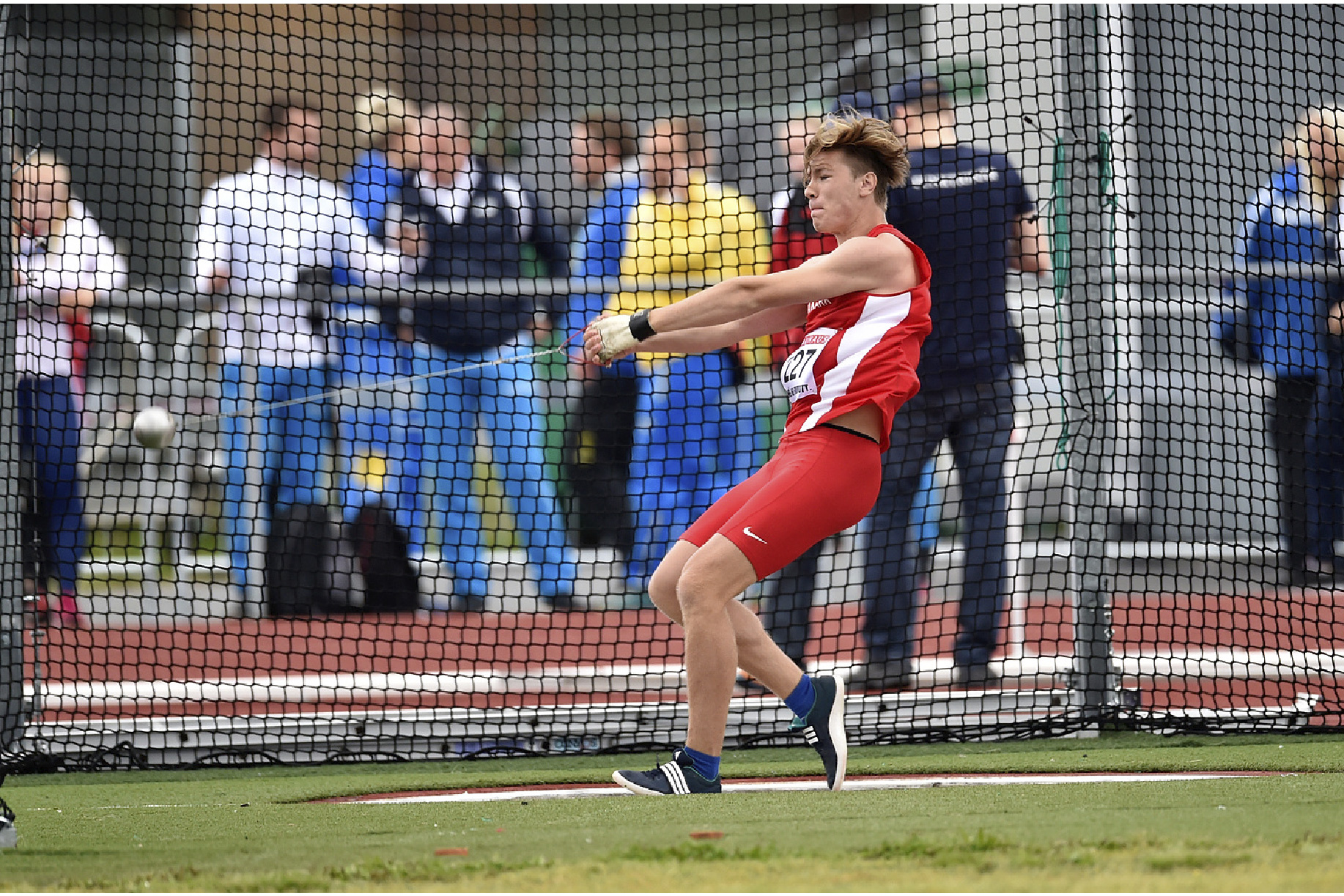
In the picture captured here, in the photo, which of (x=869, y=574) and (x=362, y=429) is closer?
(x=869, y=574)

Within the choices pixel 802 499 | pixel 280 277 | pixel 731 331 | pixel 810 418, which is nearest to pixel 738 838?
pixel 802 499

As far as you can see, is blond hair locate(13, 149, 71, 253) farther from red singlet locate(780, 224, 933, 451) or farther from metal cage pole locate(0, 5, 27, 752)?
red singlet locate(780, 224, 933, 451)

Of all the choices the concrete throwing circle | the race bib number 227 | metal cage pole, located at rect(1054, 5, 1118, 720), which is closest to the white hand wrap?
the race bib number 227

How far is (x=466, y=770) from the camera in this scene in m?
5.25

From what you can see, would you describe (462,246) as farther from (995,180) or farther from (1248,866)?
(1248,866)

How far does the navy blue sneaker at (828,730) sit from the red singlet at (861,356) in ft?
2.25

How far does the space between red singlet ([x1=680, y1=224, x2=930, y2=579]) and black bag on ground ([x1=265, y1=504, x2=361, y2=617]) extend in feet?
12.4

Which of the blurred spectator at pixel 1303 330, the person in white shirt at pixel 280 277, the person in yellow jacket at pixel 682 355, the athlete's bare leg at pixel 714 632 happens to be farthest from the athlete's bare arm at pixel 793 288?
the person in white shirt at pixel 280 277

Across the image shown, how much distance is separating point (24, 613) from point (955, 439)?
3.50 metres

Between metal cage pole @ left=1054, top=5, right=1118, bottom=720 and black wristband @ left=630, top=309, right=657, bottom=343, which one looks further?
metal cage pole @ left=1054, top=5, right=1118, bottom=720

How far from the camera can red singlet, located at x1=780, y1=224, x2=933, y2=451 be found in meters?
4.14

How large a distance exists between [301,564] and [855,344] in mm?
4485

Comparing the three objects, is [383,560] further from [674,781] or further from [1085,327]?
[674,781]

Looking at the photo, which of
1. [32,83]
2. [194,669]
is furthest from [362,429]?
[32,83]
